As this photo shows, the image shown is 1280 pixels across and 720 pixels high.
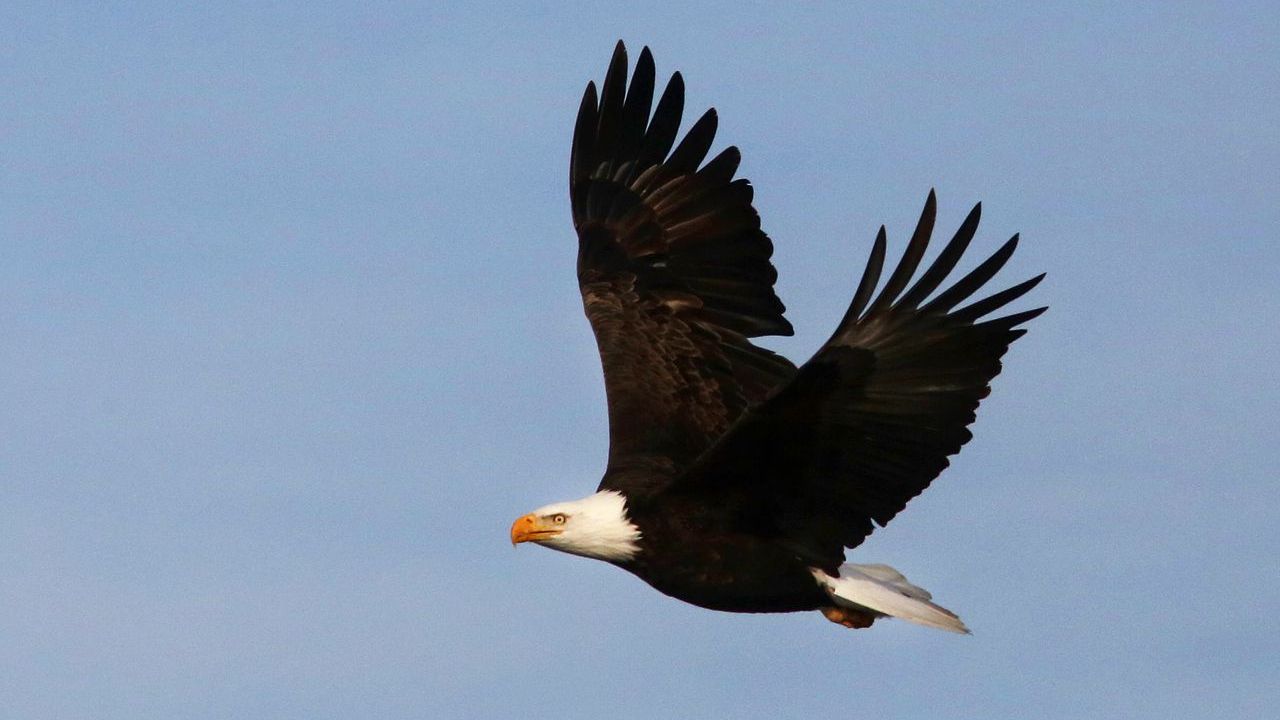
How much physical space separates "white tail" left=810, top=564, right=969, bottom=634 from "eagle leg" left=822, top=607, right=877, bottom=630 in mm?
85

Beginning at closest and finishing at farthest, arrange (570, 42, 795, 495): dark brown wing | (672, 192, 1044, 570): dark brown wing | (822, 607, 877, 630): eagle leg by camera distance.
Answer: (672, 192, 1044, 570): dark brown wing
(822, 607, 877, 630): eagle leg
(570, 42, 795, 495): dark brown wing

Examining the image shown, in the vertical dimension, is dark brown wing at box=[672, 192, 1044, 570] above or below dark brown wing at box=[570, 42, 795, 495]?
below

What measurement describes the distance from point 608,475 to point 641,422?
475 mm

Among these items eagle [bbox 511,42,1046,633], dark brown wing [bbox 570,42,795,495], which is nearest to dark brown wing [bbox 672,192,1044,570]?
eagle [bbox 511,42,1046,633]

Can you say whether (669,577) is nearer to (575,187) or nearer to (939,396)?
(939,396)

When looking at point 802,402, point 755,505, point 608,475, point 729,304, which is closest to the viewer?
point 802,402

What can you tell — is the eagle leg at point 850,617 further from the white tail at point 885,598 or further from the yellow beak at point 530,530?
the yellow beak at point 530,530

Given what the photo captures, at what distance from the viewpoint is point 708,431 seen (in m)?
12.3

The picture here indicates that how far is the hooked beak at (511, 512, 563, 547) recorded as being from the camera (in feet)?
37.6

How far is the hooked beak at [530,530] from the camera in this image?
37.6 ft

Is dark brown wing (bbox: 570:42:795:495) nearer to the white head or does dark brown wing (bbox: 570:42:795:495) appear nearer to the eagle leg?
the white head

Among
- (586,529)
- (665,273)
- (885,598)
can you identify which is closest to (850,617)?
(885,598)

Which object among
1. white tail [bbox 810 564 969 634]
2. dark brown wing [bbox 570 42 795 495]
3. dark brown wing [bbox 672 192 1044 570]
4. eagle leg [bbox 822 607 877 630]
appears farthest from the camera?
dark brown wing [bbox 570 42 795 495]

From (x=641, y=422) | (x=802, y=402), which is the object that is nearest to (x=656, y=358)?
(x=641, y=422)
